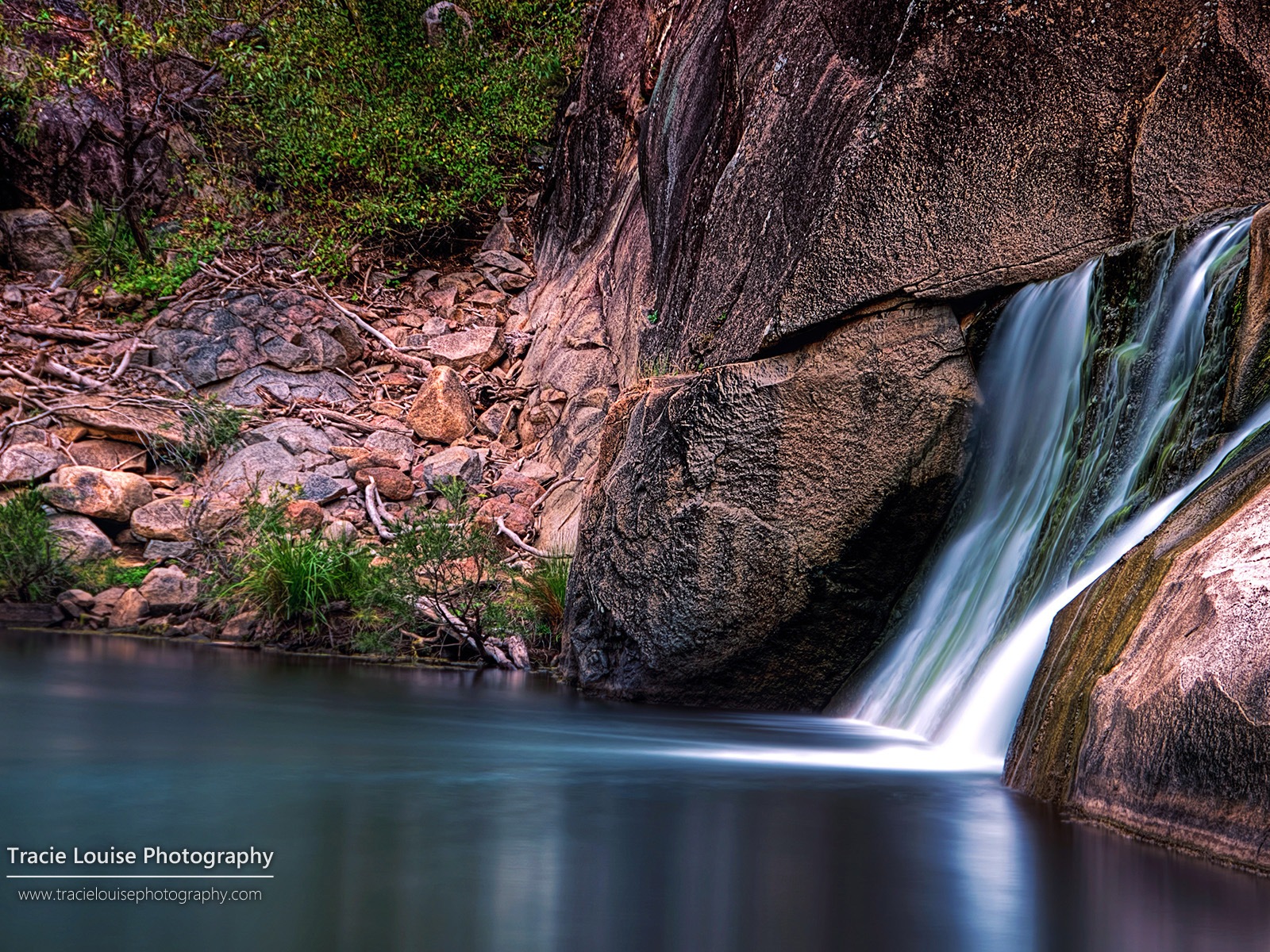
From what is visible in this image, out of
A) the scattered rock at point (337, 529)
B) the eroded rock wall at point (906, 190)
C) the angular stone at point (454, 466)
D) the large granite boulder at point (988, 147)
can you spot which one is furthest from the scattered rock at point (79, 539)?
the large granite boulder at point (988, 147)

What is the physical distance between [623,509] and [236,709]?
234cm

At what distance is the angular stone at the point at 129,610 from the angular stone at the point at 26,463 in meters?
2.89

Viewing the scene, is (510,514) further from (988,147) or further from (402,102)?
(988,147)

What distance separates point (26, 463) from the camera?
480 inches

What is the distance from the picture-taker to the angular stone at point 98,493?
1145 centimetres

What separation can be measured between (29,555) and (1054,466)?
8962 mm

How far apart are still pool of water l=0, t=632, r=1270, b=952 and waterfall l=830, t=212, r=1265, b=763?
60 cm

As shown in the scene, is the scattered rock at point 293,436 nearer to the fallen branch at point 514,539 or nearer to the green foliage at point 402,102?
the fallen branch at point 514,539

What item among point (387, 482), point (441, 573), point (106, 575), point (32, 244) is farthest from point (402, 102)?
point (441, 573)

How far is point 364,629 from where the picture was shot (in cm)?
866

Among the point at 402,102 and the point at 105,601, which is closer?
the point at 105,601

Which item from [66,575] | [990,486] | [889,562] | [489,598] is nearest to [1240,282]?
[990,486]

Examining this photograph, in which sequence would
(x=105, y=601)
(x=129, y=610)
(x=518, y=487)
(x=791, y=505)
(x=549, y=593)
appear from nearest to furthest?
(x=791, y=505) → (x=549, y=593) → (x=129, y=610) → (x=105, y=601) → (x=518, y=487)

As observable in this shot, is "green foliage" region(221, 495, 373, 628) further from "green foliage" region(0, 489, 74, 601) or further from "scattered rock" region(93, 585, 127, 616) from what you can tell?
"green foliage" region(0, 489, 74, 601)
